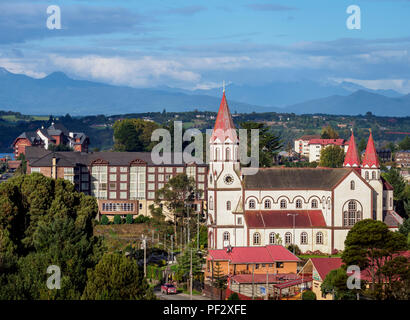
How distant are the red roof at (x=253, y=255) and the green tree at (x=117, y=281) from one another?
22089 millimetres

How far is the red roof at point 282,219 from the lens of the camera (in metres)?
92.9

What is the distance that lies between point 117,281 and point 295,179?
148ft

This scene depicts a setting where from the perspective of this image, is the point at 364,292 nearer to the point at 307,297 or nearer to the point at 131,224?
the point at 307,297

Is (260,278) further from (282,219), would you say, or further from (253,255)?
(282,219)

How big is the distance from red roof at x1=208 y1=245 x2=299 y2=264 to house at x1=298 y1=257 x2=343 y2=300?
279 inches

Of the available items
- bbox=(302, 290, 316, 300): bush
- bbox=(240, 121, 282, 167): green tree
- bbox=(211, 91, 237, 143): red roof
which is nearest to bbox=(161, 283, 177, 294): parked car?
bbox=(302, 290, 316, 300): bush

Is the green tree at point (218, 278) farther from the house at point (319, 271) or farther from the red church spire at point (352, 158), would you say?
the red church spire at point (352, 158)

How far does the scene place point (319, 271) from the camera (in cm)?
6781

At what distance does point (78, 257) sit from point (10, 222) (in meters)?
13.6

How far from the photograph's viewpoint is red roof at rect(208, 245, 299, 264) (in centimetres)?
7788

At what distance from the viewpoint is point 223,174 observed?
314ft

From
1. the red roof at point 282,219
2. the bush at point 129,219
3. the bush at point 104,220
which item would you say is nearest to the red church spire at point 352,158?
the red roof at point 282,219

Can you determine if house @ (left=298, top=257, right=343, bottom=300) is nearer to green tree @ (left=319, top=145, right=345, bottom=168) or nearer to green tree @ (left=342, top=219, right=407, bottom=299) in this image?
green tree @ (left=342, top=219, right=407, bottom=299)
